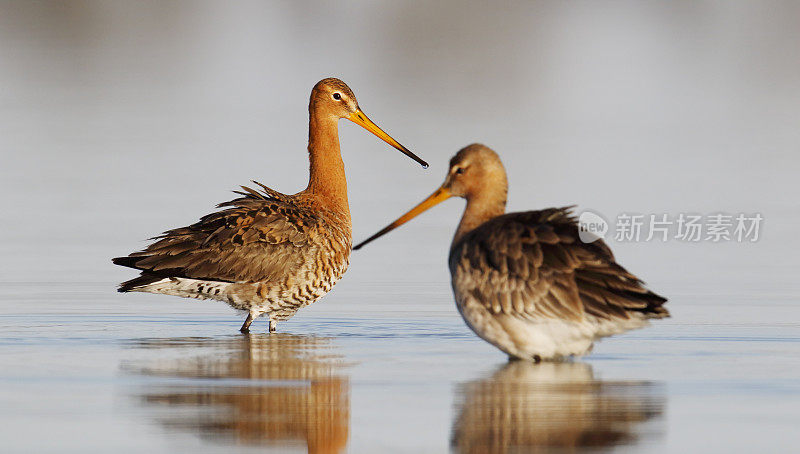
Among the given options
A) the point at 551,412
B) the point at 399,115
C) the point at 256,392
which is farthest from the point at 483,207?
the point at 399,115

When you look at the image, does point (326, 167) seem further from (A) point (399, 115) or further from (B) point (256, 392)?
(A) point (399, 115)

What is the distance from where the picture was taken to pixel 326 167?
1209cm

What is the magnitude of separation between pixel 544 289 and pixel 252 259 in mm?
2840

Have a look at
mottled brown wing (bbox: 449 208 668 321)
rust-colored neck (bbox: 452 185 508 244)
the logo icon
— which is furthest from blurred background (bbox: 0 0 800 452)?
rust-colored neck (bbox: 452 185 508 244)

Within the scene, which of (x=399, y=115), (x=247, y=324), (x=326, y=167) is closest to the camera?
(x=247, y=324)

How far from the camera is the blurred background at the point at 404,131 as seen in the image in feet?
40.9

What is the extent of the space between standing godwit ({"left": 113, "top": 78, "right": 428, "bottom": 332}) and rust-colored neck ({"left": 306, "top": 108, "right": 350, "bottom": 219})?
0.34 m

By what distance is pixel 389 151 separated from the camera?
64.7 ft

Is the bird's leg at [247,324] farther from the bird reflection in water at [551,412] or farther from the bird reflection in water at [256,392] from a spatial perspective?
the bird reflection in water at [551,412]

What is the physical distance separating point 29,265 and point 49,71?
15787mm

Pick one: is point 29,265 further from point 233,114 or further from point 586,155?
point 233,114

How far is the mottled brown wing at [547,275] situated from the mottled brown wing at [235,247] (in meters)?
2.10

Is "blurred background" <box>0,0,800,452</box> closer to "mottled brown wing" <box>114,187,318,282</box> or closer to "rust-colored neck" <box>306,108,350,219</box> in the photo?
"mottled brown wing" <box>114,187,318,282</box>

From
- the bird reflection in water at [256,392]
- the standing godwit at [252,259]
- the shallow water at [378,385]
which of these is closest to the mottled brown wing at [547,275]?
the shallow water at [378,385]
